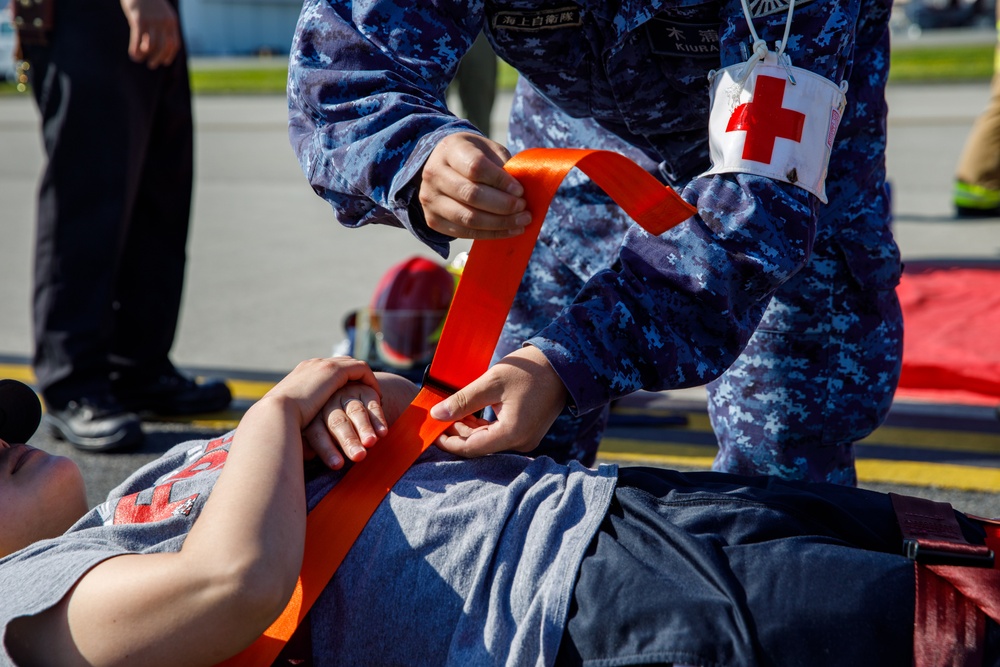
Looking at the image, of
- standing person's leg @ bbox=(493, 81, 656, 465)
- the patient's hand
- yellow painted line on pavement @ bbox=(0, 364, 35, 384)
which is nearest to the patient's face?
the patient's hand

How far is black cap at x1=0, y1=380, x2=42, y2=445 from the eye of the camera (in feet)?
6.01

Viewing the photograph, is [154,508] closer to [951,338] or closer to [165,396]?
[165,396]

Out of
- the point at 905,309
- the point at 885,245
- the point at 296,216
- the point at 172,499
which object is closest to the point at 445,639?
the point at 172,499

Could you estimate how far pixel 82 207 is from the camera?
10.6 ft

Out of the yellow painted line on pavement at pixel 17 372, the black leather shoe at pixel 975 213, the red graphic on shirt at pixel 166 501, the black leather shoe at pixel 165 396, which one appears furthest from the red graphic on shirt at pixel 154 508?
the black leather shoe at pixel 975 213

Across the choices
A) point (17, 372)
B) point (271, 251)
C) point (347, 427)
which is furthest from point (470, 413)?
point (271, 251)

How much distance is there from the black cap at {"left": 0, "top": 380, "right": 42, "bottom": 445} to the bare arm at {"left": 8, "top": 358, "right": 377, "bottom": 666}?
480mm

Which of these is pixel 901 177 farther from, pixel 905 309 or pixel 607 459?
pixel 607 459

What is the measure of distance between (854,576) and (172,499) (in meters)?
0.98

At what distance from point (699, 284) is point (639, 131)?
52 cm

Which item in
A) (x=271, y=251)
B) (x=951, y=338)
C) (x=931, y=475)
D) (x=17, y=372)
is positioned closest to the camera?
(x=931, y=475)

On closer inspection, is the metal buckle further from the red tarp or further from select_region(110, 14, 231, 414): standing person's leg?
select_region(110, 14, 231, 414): standing person's leg

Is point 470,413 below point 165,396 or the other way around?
the other way around

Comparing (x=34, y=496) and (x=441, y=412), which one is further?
(x=34, y=496)
